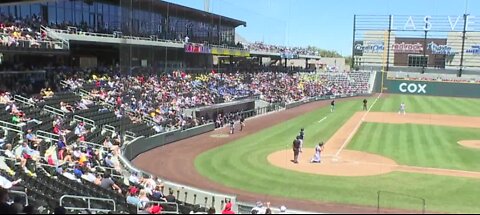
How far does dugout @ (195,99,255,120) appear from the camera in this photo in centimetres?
4059

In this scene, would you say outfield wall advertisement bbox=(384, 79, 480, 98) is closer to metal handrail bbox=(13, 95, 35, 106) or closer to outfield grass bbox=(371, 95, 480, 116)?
outfield grass bbox=(371, 95, 480, 116)

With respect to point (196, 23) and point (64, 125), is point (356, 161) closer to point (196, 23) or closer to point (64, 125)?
point (64, 125)

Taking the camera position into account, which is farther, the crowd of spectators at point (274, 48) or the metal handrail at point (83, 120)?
the crowd of spectators at point (274, 48)

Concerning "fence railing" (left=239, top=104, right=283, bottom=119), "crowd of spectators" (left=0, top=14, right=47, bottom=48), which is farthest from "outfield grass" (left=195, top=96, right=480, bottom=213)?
"fence railing" (left=239, top=104, right=283, bottom=119)

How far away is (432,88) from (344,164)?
56227mm

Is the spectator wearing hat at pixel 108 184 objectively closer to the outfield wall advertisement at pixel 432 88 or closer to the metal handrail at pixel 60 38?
the metal handrail at pixel 60 38

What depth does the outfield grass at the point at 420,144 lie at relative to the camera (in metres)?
25.4

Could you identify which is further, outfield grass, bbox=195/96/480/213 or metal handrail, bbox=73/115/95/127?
metal handrail, bbox=73/115/95/127

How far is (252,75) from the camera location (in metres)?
64.2

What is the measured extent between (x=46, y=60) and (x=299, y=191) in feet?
79.5

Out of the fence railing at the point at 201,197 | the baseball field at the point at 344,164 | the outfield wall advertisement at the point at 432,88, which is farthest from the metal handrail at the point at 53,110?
the outfield wall advertisement at the point at 432,88

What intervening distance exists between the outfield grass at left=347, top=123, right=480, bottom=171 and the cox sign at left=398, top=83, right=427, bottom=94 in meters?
38.4

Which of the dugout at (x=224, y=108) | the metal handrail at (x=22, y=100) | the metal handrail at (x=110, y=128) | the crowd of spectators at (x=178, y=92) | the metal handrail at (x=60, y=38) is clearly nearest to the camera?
the metal handrail at (x=22, y=100)

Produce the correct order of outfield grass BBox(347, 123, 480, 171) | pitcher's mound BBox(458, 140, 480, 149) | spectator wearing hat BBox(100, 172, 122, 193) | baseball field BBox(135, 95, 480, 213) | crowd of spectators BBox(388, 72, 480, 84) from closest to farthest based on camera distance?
spectator wearing hat BBox(100, 172, 122, 193) → baseball field BBox(135, 95, 480, 213) → outfield grass BBox(347, 123, 480, 171) → pitcher's mound BBox(458, 140, 480, 149) → crowd of spectators BBox(388, 72, 480, 84)
